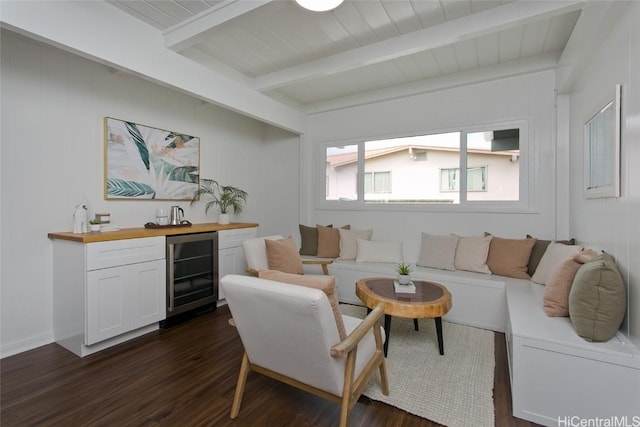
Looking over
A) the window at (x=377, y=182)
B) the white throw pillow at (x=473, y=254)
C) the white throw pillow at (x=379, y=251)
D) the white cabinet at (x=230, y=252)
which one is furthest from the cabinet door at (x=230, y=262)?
the white throw pillow at (x=473, y=254)

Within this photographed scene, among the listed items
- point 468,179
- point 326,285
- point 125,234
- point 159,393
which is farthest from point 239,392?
point 468,179

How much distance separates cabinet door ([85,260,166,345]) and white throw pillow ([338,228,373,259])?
7.27 ft

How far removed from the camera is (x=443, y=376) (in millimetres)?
2092

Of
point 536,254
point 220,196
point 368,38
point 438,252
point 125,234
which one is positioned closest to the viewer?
point 125,234

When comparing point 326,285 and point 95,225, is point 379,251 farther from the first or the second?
point 95,225

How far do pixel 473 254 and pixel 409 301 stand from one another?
54.8 inches

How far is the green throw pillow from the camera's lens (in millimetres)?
1585

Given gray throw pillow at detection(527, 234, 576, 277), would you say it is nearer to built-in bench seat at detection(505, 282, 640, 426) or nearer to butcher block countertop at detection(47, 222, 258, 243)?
built-in bench seat at detection(505, 282, 640, 426)

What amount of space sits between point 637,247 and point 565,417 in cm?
101

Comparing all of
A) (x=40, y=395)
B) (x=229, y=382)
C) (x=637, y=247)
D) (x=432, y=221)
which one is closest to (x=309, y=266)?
(x=432, y=221)

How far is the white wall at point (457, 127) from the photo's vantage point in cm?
322

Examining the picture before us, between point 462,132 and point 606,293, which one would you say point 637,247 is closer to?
point 606,293

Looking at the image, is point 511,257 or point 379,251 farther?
point 379,251

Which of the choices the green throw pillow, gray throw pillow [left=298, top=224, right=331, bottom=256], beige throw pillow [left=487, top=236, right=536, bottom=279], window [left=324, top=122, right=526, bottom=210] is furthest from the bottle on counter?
beige throw pillow [left=487, top=236, right=536, bottom=279]
